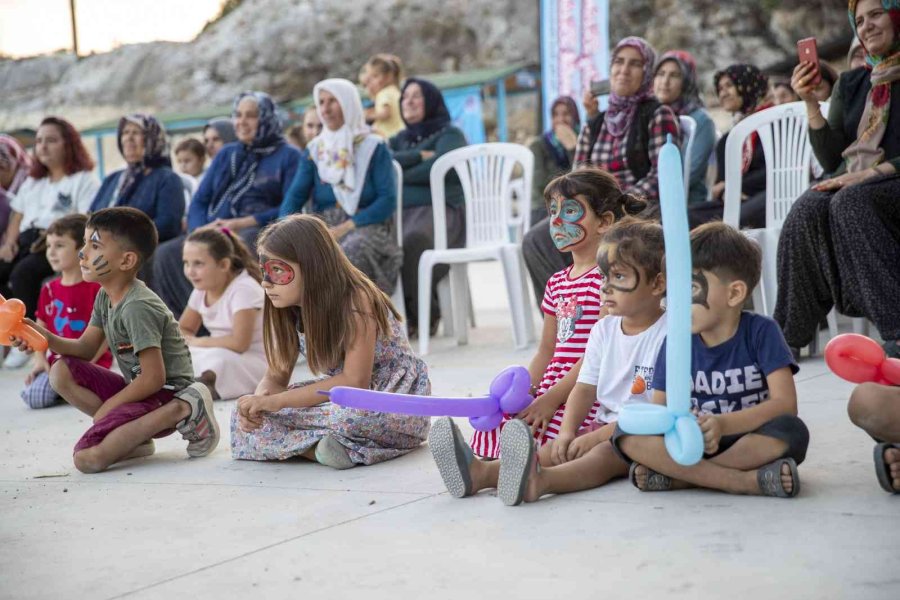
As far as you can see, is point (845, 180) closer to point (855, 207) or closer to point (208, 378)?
point (855, 207)

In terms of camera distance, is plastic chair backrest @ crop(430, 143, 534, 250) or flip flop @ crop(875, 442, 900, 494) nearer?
flip flop @ crop(875, 442, 900, 494)

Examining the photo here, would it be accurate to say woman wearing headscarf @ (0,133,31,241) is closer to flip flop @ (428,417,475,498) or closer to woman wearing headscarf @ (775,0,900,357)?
woman wearing headscarf @ (775,0,900,357)

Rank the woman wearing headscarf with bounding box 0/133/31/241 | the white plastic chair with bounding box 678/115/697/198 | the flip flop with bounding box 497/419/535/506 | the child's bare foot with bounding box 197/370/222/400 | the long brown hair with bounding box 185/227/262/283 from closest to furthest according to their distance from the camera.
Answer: the flip flop with bounding box 497/419/535/506 → the child's bare foot with bounding box 197/370/222/400 → the long brown hair with bounding box 185/227/262/283 → the white plastic chair with bounding box 678/115/697/198 → the woman wearing headscarf with bounding box 0/133/31/241

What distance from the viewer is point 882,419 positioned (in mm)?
2461

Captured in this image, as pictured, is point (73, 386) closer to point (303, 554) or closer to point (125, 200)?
point (303, 554)

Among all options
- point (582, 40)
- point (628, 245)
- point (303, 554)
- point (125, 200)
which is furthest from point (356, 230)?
point (582, 40)

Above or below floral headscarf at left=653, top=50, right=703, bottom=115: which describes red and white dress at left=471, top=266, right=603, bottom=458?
below

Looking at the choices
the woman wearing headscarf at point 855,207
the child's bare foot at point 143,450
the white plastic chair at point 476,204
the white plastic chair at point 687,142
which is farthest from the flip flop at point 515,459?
the white plastic chair at point 476,204

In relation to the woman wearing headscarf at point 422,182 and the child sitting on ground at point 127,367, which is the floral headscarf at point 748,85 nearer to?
the woman wearing headscarf at point 422,182

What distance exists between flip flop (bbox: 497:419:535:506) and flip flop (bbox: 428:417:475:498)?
105 millimetres

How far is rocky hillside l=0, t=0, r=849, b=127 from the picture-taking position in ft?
58.5

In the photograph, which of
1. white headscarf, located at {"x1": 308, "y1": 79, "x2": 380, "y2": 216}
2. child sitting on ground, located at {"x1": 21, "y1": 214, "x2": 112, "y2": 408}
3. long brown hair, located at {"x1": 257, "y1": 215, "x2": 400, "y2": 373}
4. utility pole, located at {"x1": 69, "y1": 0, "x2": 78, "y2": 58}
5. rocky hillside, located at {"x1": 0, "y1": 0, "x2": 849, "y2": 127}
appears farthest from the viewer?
utility pole, located at {"x1": 69, "y1": 0, "x2": 78, "y2": 58}

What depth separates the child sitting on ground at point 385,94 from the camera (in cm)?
742

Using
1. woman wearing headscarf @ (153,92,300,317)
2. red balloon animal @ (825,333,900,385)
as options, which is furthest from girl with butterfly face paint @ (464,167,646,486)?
woman wearing headscarf @ (153,92,300,317)
